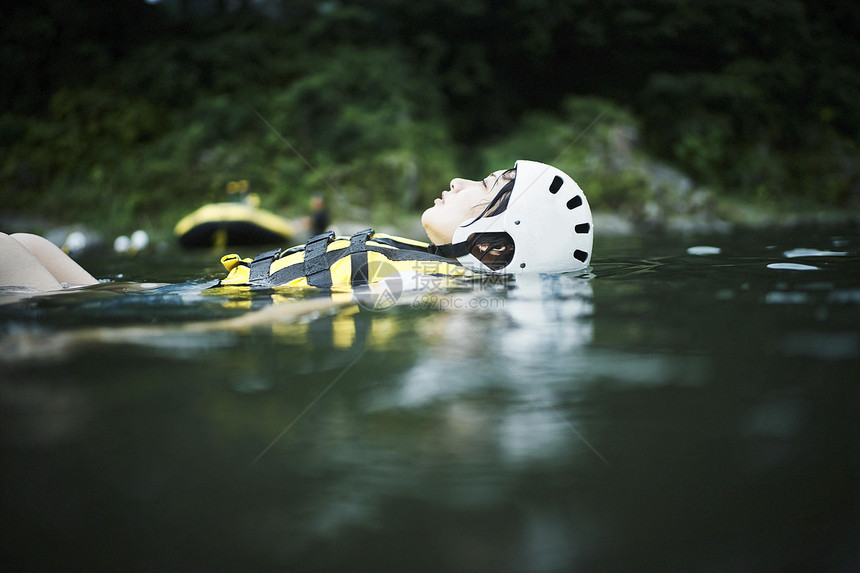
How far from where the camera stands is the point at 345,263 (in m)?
3.73

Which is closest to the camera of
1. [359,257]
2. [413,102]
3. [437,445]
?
[437,445]

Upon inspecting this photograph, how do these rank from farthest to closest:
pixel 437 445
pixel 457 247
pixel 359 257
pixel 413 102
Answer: pixel 413 102 → pixel 457 247 → pixel 359 257 → pixel 437 445

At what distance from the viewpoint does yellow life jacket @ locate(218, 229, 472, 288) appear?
3.67 m

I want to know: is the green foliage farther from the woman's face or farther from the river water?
the river water

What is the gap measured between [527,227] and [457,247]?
1.36 feet

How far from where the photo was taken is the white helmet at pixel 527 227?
12.5ft

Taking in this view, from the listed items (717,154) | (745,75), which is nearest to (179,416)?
(717,154)

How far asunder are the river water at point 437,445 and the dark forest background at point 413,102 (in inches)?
497

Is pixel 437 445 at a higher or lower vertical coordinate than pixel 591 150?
lower

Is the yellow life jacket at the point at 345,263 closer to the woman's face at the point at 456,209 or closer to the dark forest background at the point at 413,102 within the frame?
the woman's face at the point at 456,209

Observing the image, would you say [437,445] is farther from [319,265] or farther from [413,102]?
[413,102]

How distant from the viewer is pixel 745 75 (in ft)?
63.4

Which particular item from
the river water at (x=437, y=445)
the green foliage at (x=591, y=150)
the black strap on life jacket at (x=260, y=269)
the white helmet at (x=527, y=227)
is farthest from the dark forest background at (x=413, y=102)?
the river water at (x=437, y=445)

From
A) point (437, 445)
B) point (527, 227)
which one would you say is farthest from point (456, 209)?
point (437, 445)
